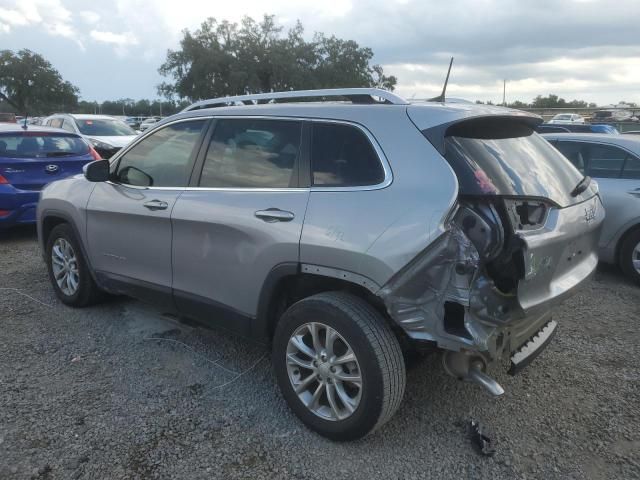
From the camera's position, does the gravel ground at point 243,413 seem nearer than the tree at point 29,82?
Yes

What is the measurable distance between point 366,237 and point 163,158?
6.29 ft

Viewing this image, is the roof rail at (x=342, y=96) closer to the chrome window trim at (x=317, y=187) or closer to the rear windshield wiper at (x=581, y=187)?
the chrome window trim at (x=317, y=187)

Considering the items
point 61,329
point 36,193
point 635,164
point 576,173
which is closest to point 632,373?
point 576,173

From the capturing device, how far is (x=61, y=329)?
4.36m

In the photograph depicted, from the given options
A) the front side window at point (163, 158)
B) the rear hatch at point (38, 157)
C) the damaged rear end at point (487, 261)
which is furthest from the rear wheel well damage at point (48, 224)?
the damaged rear end at point (487, 261)

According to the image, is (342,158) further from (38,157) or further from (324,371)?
(38,157)

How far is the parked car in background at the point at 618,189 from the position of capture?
5.54 meters

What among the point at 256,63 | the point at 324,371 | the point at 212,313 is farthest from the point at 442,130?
the point at 256,63

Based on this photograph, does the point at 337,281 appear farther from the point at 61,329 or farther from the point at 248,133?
the point at 61,329

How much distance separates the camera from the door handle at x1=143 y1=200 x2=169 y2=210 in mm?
3692

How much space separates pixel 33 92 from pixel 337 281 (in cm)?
5599

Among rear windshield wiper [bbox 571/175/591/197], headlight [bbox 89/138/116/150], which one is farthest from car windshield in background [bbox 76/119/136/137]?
rear windshield wiper [bbox 571/175/591/197]

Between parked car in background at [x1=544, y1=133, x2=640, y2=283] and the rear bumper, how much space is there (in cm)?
670

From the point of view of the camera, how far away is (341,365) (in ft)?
9.37
